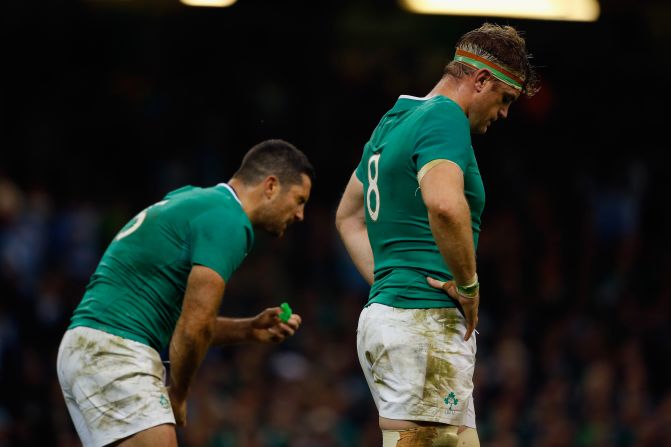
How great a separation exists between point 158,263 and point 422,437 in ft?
5.35

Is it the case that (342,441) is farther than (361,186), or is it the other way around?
(342,441)

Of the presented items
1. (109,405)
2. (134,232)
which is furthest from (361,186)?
(109,405)

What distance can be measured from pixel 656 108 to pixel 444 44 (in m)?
2.61

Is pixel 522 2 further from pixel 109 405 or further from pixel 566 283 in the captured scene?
pixel 109 405

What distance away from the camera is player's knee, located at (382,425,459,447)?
4.77 metres

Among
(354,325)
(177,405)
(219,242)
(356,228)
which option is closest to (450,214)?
(356,228)

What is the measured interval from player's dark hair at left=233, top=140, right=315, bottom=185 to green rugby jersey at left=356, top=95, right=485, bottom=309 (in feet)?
3.84

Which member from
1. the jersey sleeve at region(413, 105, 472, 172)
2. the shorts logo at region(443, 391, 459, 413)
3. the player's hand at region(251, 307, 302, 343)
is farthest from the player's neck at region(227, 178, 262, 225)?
the shorts logo at region(443, 391, 459, 413)

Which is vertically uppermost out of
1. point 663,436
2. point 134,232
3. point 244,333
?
point 134,232

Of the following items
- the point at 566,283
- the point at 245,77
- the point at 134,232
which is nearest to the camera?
the point at 134,232

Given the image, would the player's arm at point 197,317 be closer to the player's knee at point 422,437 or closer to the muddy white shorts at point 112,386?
the muddy white shorts at point 112,386

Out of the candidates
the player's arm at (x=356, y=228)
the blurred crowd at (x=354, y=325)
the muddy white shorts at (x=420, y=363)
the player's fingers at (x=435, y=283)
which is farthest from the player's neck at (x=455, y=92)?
the blurred crowd at (x=354, y=325)

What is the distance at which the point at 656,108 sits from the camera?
47.5 feet

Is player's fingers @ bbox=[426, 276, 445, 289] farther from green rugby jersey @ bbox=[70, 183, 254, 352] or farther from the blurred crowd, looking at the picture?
the blurred crowd
